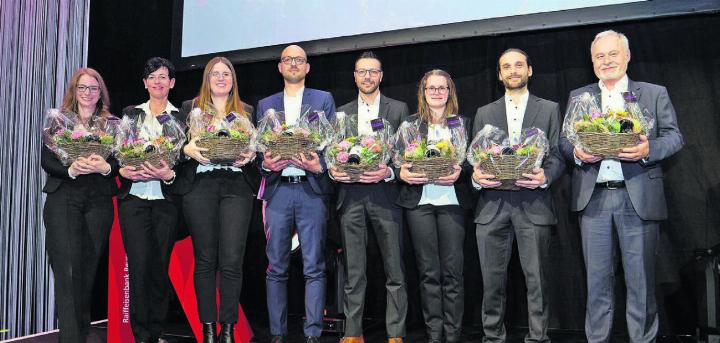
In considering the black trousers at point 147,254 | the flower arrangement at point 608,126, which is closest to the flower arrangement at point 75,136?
the black trousers at point 147,254

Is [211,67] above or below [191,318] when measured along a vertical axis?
above

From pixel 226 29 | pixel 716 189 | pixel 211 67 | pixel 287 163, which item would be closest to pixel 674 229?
pixel 716 189

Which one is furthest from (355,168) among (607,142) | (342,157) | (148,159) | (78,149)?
(78,149)

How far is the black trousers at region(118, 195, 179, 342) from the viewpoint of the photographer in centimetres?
376

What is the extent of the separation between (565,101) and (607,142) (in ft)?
4.70

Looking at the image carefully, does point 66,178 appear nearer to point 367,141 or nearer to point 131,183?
point 131,183

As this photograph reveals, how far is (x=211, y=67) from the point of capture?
12.7 ft

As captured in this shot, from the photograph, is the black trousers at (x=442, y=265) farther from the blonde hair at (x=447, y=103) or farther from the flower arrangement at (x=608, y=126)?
the flower arrangement at (x=608, y=126)

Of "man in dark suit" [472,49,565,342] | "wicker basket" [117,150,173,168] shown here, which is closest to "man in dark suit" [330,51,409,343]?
"man in dark suit" [472,49,565,342]

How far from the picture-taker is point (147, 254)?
3.78 m

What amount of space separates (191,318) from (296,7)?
2.54 meters

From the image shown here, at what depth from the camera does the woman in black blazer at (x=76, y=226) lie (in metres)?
3.51

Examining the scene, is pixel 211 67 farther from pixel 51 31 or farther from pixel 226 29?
pixel 51 31

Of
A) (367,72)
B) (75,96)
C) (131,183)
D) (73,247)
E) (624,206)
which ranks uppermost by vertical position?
(367,72)
